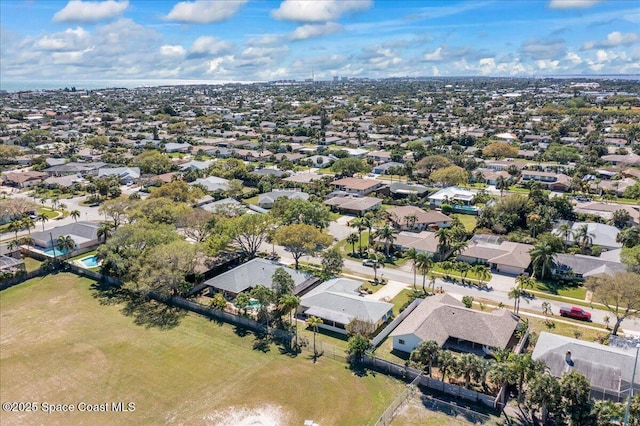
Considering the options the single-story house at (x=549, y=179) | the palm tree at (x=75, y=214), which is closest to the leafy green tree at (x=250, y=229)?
the palm tree at (x=75, y=214)

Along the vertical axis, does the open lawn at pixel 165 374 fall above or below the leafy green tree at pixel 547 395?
below

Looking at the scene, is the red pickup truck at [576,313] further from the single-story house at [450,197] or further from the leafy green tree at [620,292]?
the single-story house at [450,197]

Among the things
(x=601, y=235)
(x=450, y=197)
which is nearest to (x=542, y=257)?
(x=601, y=235)

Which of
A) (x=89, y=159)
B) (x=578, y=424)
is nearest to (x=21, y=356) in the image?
(x=578, y=424)

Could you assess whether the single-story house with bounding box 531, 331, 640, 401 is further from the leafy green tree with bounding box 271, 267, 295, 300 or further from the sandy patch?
the leafy green tree with bounding box 271, 267, 295, 300

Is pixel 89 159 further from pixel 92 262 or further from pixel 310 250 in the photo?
pixel 310 250

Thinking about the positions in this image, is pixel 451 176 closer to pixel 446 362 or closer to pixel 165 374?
pixel 446 362

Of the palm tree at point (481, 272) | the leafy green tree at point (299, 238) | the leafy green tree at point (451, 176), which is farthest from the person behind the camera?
the leafy green tree at point (451, 176)
